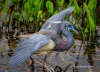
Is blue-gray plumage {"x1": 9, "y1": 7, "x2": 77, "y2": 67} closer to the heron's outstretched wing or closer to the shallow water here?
the heron's outstretched wing

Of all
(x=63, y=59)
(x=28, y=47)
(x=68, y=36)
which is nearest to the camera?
(x=28, y=47)

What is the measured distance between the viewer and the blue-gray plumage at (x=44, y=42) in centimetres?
412

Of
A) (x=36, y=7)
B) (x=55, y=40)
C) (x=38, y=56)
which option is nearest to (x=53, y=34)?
(x=55, y=40)

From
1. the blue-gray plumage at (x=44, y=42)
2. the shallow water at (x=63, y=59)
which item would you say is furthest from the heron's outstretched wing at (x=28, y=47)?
the shallow water at (x=63, y=59)

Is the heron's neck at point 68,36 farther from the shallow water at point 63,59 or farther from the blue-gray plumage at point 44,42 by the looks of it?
the shallow water at point 63,59

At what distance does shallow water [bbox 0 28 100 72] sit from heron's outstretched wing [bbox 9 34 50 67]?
0.46 meters

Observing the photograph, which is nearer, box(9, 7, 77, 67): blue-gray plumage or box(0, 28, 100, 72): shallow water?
box(9, 7, 77, 67): blue-gray plumage

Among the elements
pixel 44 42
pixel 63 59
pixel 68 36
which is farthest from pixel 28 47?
pixel 63 59

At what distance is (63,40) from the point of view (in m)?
4.69

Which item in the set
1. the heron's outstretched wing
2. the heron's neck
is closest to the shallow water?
the heron's neck

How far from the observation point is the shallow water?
4.70 metres

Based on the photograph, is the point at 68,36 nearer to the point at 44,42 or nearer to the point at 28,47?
the point at 44,42

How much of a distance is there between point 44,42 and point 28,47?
201 mm

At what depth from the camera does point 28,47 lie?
4227 millimetres
